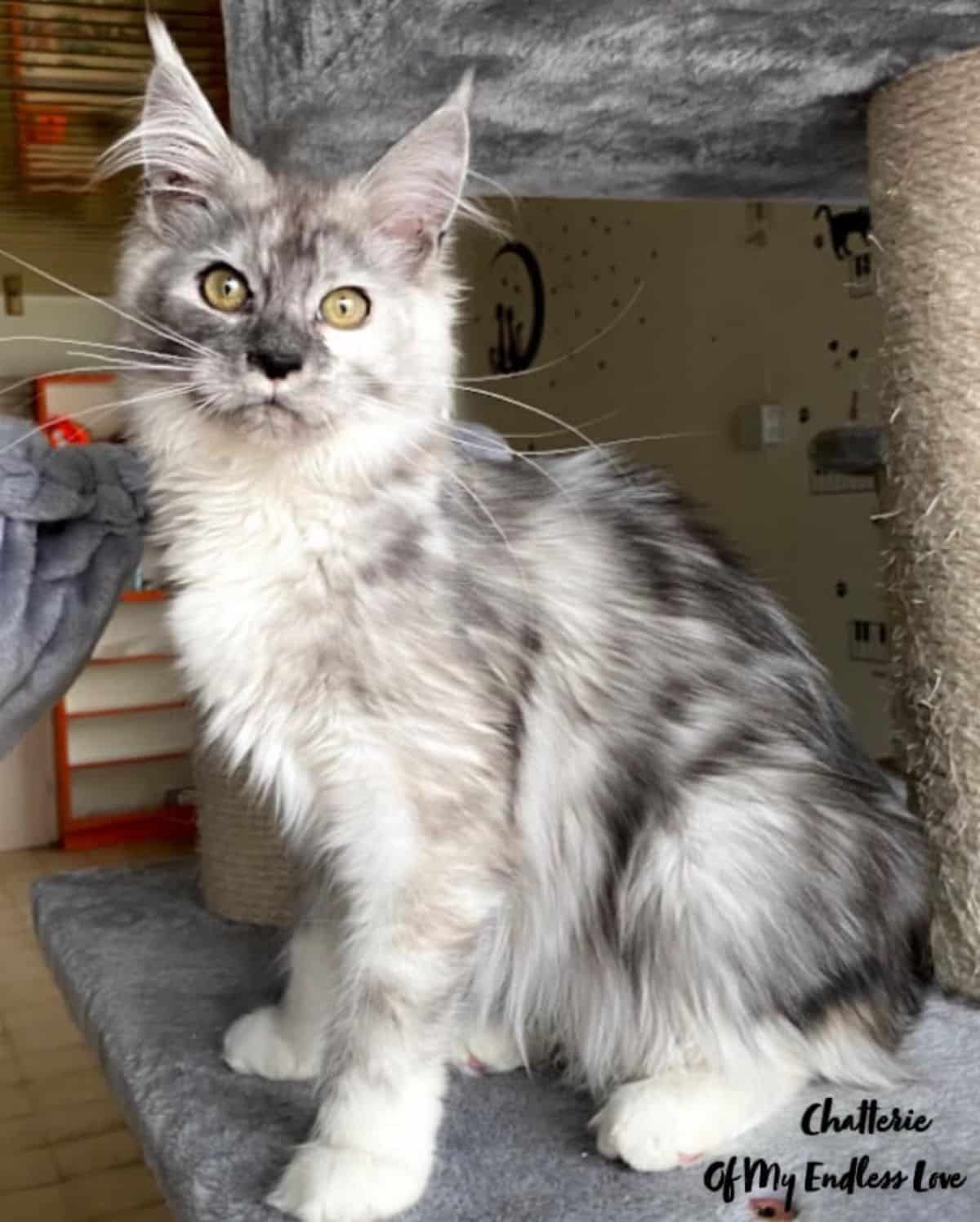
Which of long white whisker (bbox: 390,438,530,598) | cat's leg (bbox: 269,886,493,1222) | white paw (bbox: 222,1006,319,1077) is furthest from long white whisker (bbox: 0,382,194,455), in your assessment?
white paw (bbox: 222,1006,319,1077)

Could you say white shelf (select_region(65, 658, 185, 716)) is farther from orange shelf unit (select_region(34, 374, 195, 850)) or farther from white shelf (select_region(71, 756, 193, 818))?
white shelf (select_region(71, 756, 193, 818))

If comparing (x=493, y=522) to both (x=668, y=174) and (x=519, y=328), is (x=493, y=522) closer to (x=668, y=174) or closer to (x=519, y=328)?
(x=668, y=174)

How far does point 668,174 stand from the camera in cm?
145

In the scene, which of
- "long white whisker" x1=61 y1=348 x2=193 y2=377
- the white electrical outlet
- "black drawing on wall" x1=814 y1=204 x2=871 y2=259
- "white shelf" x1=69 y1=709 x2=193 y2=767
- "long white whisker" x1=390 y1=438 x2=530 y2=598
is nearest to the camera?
"long white whisker" x1=61 y1=348 x2=193 y2=377

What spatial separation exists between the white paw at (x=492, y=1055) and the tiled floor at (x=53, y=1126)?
1.28m

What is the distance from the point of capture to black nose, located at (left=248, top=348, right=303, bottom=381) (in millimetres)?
913

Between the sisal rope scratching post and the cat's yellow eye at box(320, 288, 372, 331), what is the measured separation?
559mm

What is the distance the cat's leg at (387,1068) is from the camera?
0.86 metres

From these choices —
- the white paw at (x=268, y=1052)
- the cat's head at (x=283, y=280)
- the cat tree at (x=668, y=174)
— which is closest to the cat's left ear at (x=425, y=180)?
the cat's head at (x=283, y=280)

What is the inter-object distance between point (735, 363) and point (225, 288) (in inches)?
107

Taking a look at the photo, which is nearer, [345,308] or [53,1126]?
[345,308]

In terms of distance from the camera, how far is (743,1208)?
87cm

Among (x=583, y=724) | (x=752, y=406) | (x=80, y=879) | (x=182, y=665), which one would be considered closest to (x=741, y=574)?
(x=583, y=724)

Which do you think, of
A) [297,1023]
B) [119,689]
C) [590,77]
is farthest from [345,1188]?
[119,689]
